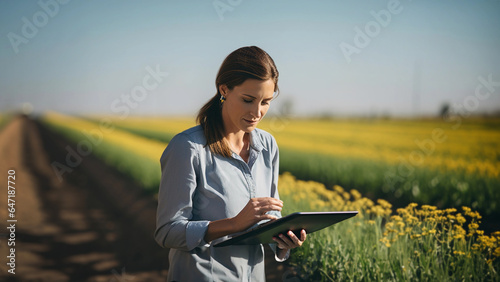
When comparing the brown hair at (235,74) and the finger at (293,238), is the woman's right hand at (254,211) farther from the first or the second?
the brown hair at (235,74)

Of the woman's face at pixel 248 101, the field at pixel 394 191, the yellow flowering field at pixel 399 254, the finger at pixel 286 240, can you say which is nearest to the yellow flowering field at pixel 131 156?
the field at pixel 394 191

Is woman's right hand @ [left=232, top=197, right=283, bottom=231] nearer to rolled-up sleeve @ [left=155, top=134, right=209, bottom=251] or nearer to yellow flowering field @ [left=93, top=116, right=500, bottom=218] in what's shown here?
rolled-up sleeve @ [left=155, top=134, right=209, bottom=251]

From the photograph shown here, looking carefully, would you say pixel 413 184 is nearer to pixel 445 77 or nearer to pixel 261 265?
pixel 445 77

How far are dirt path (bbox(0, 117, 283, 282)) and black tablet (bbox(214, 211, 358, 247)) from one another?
2.37 meters

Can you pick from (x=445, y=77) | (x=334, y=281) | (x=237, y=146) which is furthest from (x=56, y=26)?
(x=237, y=146)

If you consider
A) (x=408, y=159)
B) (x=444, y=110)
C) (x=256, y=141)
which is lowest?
(x=256, y=141)

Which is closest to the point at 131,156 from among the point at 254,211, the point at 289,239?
the point at 289,239

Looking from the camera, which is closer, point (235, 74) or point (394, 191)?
point (235, 74)

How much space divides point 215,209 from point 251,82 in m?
0.47

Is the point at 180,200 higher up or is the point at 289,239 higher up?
the point at 180,200

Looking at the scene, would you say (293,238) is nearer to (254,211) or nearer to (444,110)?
(254,211)

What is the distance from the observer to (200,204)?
1.80 metres

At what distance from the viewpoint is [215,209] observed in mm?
1806

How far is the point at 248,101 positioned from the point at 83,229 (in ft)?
17.9
